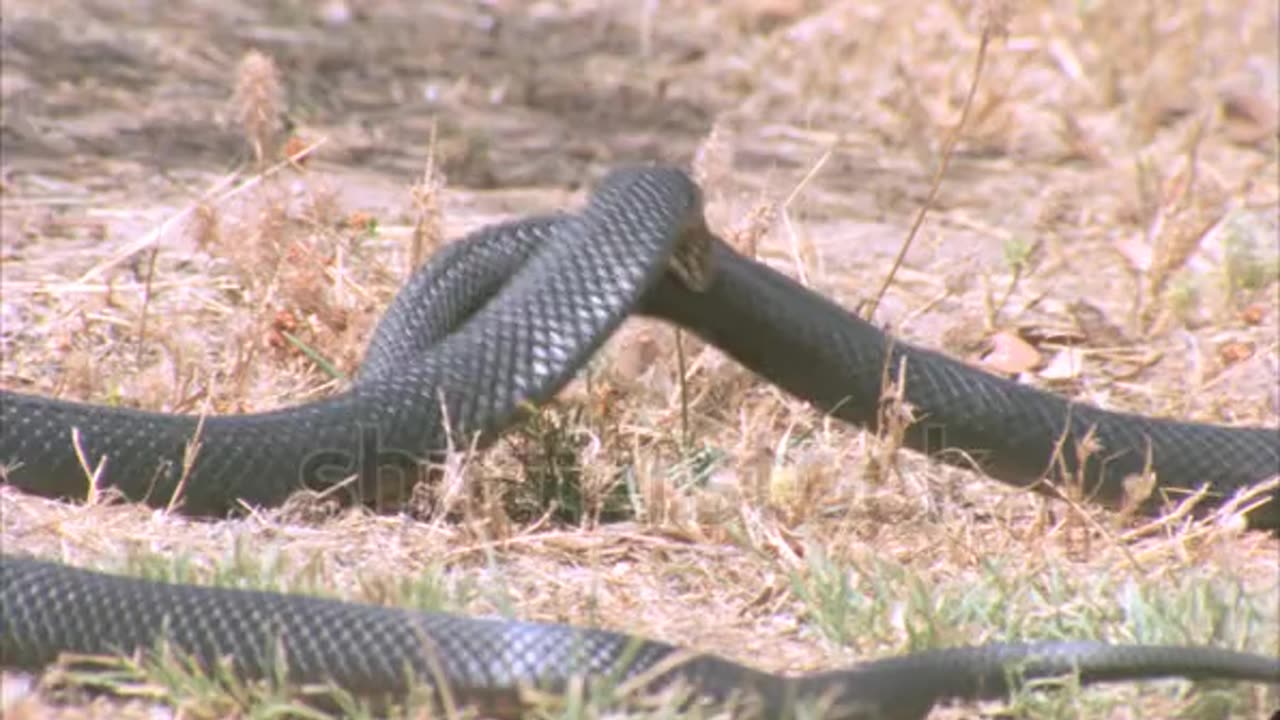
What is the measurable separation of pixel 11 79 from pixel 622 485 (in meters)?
3.52

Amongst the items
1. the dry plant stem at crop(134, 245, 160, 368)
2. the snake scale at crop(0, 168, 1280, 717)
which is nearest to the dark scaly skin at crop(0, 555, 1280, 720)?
the snake scale at crop(0, 168, 1280, 717)

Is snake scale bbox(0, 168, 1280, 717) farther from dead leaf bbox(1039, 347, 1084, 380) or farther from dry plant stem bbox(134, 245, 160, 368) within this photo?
dead leaf bbox(1039, 347, 1084, 380)

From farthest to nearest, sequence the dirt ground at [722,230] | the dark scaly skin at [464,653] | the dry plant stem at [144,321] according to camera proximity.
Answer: the dry plant stem at [144,321] < the dirt ground at [722,230] < the dark scaly skin at [464,653]

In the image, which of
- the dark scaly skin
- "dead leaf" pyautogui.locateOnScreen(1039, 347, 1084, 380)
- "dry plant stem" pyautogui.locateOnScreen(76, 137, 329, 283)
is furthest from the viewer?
"dead leaf" pyautogui.locateOnScreen(1039, 347, 1084, 380)

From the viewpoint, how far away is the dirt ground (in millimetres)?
3654

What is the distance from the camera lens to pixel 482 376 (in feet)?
13.4

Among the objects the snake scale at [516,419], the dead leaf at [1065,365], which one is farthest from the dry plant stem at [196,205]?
the dead leaf at [1065,365]

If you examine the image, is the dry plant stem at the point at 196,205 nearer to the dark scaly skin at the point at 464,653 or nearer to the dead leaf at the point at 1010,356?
the dead leaf at the point at 1010,356

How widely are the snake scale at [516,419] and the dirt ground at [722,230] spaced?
9 centimetres

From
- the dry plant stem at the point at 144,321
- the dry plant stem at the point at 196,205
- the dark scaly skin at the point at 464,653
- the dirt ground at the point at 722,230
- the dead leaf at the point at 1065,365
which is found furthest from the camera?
the dead leaf at the point at 1065,365

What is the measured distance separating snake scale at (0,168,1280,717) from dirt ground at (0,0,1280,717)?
0.09m

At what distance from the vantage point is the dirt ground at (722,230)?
3.65 meters

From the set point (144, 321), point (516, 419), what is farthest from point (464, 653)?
point (144, 321)

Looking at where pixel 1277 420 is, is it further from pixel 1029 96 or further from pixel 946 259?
pixel 1029 96
